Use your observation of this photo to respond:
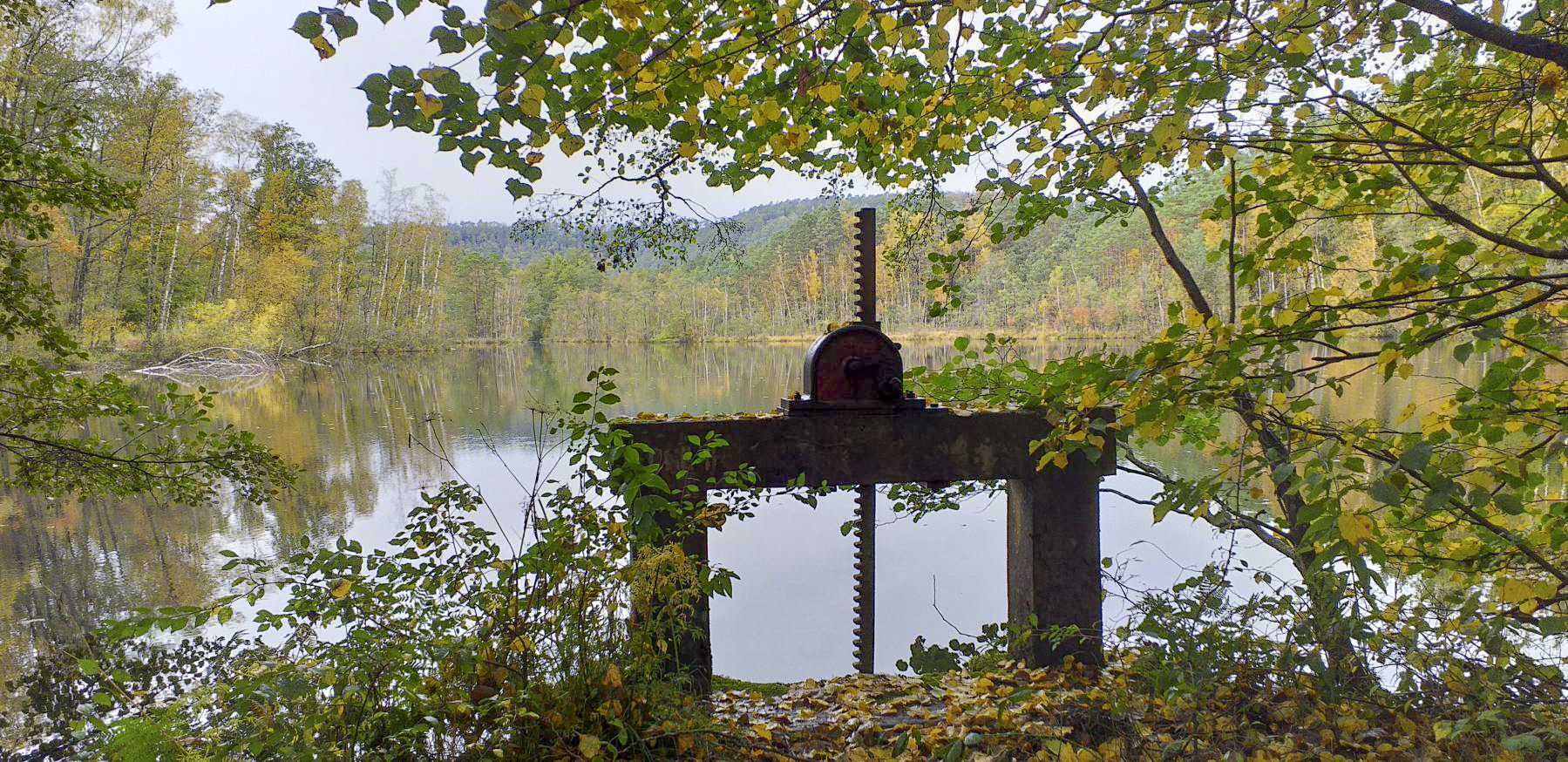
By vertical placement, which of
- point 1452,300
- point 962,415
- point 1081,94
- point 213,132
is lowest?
point 962,415

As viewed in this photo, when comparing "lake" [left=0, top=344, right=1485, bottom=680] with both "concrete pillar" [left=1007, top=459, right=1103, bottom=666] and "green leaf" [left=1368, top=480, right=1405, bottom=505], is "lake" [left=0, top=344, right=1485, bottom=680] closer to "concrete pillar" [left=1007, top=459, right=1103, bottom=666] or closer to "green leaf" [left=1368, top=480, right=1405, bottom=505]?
"concrete pillar" [left=1007, top=459, right=1103, bottom=666]

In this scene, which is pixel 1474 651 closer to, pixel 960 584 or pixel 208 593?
pixel 960 584

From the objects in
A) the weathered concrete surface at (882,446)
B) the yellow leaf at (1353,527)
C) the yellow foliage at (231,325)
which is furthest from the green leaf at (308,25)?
the yellow foliage at (231,325)

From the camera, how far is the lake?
20.7 feet

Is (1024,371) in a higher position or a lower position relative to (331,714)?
higher

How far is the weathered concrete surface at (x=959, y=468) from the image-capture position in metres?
3.41

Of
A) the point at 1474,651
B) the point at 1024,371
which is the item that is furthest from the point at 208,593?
the point at 1474,651

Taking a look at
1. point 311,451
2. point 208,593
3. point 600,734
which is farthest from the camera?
point 311,451

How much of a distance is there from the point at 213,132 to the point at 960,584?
2705 cm

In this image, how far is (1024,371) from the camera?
3553mm

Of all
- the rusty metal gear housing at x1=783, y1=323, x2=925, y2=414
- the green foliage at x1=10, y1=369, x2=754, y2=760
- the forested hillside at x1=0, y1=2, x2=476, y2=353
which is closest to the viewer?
the green foliage at x1=10, y1=369, x2=754, y2=760

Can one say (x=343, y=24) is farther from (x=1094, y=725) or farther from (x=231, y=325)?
(x=231, y=325)

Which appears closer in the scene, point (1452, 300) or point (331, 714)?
point (1452, 300)

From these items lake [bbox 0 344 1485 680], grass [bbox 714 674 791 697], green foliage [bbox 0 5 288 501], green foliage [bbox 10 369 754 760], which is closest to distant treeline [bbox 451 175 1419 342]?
lake [bbox 0 344 1485 680]
